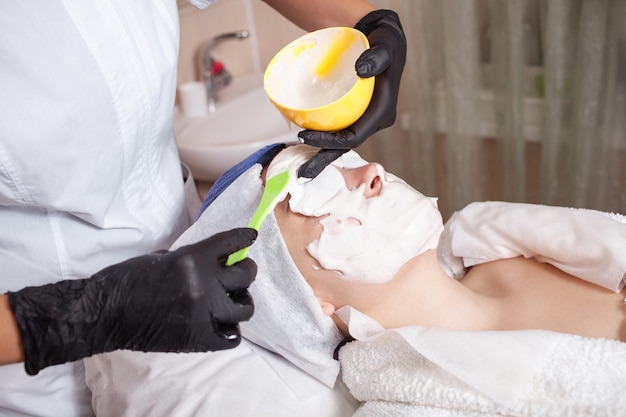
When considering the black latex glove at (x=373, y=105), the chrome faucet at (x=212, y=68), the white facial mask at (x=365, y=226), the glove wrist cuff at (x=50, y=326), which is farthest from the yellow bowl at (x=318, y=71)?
the chrome faucet at (x=212, y=68)

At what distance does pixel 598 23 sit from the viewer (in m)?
1.94

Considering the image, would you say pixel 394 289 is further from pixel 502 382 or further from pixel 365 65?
pixel 365 65

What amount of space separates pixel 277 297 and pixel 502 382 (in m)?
0.43

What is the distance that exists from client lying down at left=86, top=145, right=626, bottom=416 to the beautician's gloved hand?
253 millimetres

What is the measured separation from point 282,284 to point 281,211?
0.45ft

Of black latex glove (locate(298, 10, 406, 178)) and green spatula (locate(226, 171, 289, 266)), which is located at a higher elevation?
black latex glove (locate(298, 10, 406, 178))

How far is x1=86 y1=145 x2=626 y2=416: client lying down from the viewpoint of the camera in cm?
103

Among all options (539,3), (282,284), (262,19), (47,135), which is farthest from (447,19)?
(47,135)

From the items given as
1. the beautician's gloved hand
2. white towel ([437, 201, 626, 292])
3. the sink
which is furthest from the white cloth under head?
the sink

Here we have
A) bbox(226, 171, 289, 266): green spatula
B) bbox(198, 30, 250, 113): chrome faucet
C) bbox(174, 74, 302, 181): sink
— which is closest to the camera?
bbox(226, 171, 289, 266): green spatula

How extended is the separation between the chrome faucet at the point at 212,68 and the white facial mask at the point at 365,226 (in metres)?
1.52

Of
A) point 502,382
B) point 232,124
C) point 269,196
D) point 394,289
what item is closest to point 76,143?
point 269,196

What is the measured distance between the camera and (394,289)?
115 centimetres

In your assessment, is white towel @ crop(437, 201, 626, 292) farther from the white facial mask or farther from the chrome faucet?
the chrome faucet
